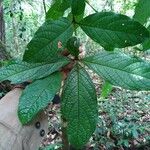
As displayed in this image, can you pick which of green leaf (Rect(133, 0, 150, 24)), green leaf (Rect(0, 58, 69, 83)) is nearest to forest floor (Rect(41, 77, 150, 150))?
green leaf (Rect(133, 0, 150, 24))

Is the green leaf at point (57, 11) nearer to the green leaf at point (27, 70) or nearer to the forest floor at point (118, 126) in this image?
the green leaf at point (27, 70)

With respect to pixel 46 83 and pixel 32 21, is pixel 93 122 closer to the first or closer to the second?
pixel 46 83

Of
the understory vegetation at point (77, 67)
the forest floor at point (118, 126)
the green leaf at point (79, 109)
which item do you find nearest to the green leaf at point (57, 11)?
the understory vegetation at point (77, 67)

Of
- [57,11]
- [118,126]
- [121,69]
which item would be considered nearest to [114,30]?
[121,69]

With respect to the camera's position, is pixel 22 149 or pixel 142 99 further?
pixel 142 99

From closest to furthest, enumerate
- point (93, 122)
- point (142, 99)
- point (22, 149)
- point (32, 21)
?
point (93, 122), point (22, 149), point (142, 99), point (32, 21)

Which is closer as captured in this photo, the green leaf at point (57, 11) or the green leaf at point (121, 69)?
the green leaf at point (121, 69)

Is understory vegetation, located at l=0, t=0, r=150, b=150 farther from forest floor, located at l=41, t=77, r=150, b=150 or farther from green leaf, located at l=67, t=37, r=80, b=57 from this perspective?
forest floor, located at l=41, t=77, r=150, b=150

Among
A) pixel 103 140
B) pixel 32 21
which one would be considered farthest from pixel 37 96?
pixel 32 21
